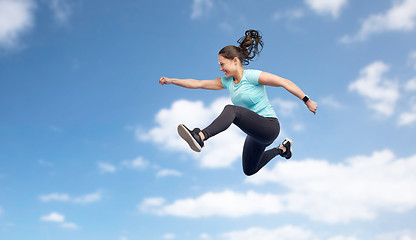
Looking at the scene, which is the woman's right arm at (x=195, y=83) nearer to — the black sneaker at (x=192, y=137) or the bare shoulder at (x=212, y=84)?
the bare shoulder at (x=212, y=84)

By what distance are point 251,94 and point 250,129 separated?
553 mm

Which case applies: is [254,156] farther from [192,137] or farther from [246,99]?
[192,137]

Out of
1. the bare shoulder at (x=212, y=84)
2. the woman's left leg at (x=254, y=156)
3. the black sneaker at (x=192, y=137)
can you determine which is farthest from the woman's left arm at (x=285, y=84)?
the black sneaker at (x=192, y=137)

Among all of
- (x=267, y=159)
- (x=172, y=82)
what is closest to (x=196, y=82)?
(x=172, y=82)

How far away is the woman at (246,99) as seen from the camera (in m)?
5.68

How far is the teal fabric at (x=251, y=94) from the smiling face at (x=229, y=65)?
6.3 inches

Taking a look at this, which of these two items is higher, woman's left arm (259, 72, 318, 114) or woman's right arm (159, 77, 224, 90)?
woman's right arm (159, 77, 224, 90)

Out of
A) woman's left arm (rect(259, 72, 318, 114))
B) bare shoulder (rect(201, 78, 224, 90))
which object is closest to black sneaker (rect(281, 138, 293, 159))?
bare shoulder (rect(201, 78, 224, 90))

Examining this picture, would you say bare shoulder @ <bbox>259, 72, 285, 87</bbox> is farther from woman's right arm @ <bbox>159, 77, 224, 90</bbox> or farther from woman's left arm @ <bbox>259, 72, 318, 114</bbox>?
woman's right arm @ <bbox>159, 77, 224, 90</bbox>

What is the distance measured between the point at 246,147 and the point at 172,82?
1.74 meters

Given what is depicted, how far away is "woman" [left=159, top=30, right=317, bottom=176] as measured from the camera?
5.68 metres

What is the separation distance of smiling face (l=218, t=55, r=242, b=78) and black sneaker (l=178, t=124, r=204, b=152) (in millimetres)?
1266

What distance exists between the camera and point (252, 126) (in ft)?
20.1

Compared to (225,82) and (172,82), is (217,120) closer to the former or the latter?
(225,82)
